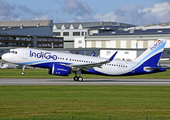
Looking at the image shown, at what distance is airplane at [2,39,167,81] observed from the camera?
47312 mm

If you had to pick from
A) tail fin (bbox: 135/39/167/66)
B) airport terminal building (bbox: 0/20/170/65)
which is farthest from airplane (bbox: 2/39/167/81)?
airport terminal building (bbox: 0/20/170/65)

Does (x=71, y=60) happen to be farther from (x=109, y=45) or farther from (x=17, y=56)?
(x=109, y=45)

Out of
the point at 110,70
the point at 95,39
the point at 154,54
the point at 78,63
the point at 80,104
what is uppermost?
the point at 95,39

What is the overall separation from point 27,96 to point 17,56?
17.3m

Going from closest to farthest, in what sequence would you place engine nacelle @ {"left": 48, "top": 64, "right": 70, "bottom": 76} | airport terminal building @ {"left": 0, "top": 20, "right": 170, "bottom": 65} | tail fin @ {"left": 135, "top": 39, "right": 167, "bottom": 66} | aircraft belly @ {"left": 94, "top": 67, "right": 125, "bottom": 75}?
1. engine nacelle @ {"left": 48, "top": 64, "right": 70, "bottom": 76}
2. aircraft belly @ {"left": 94, "top": 67, "right": 125, "bottom": 75}
3. tail fin @ {"left": 135, "top": 39, "right": 167, "bottom": 66}
4. airport terminal building @ {"left": 0, "top": 20, "right": 170, "bottom": 65}

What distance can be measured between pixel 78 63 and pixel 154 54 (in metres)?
12.6

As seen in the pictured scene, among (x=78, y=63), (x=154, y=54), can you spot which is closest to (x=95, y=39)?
(x=154, y=54)

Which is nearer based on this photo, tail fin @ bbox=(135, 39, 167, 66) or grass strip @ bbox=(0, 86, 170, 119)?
grass strip @ bbox=(0, 86, 170, 119)

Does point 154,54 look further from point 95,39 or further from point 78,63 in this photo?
point 95,39

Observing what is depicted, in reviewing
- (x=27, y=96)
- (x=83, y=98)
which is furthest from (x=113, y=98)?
(x=27, y=96)

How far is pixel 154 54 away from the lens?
5072 centimetres

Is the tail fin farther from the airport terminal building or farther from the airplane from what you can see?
the airport terminal building

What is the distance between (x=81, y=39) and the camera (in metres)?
135

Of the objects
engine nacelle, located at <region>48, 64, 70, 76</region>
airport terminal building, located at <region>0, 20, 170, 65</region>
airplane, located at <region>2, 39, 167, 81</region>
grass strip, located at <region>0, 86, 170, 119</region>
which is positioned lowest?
grass strip, located at <region>0, 86, 170, 119</region>
